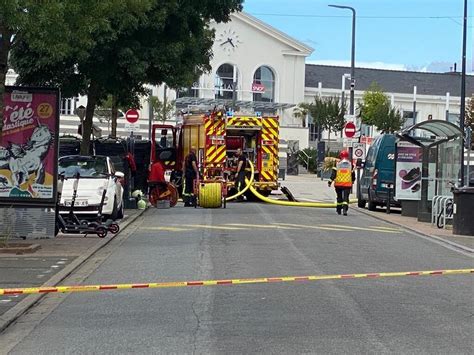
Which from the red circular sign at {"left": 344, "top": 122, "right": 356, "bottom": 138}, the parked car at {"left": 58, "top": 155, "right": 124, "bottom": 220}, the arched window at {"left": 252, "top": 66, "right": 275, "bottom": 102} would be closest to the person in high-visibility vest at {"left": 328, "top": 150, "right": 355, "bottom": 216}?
the parked car at {"left": 58, "top": 155, "right": 124, "bottom": 220}

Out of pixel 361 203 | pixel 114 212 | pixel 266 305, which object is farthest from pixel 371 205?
pixel 266 305

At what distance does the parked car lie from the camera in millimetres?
17391

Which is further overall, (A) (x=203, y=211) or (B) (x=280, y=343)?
(A) (x=203, y=211)

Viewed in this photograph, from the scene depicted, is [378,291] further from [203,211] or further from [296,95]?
[296,95]

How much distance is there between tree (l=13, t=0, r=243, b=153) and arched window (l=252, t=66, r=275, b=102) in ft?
178

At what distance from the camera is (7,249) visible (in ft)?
45.8

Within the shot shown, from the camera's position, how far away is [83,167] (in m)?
19.3

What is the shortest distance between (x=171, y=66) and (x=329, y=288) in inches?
516

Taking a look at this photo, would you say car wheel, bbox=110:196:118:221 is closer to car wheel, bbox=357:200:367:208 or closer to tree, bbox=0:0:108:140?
tree, bbox=0:0:108:140

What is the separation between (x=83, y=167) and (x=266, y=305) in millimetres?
10876

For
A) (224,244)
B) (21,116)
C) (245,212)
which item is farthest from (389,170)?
(21,116)

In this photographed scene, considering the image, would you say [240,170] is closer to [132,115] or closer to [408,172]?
[132,115]

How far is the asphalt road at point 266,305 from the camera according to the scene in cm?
753

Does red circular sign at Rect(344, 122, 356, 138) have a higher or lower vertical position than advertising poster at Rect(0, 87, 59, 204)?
higher
